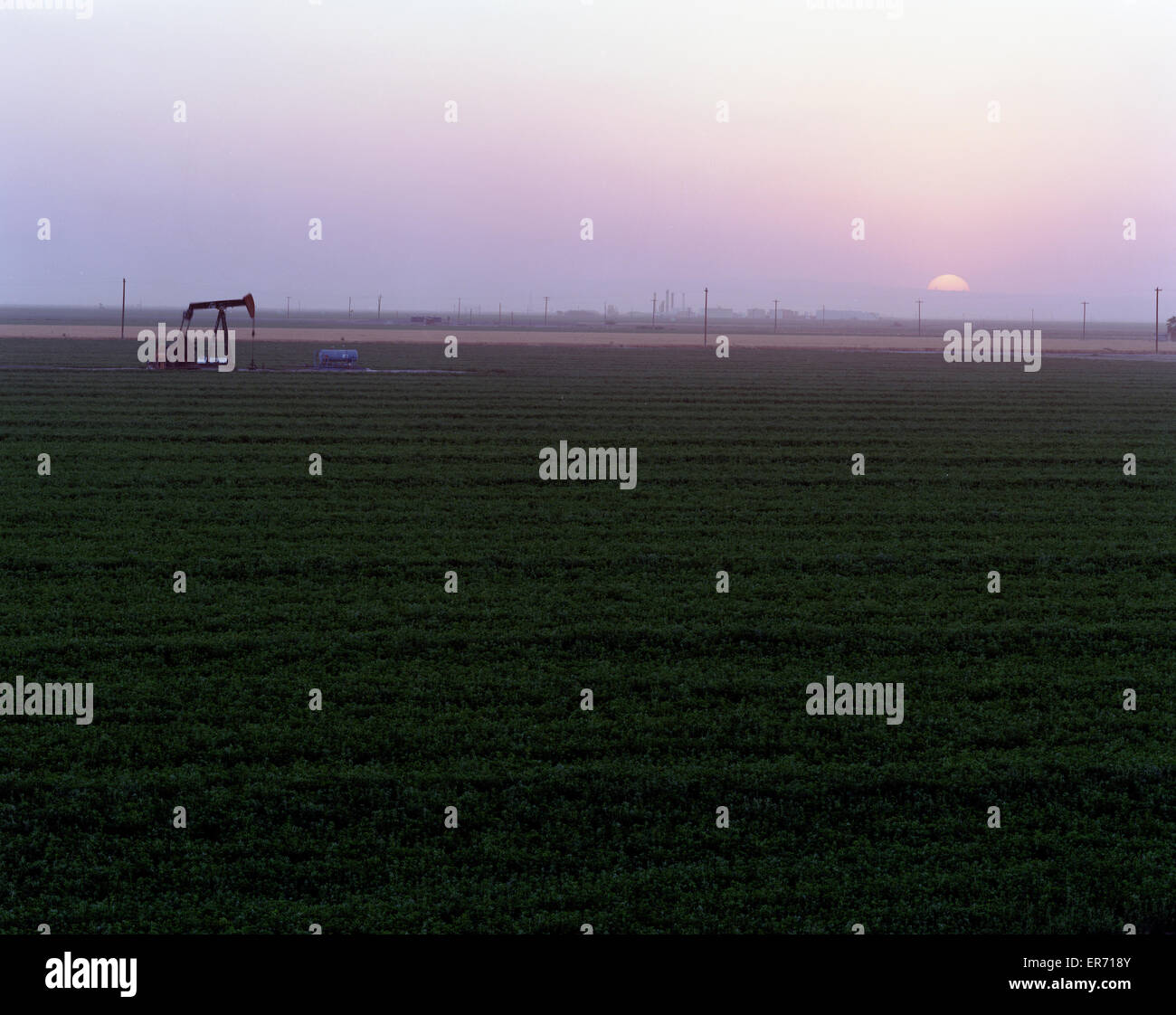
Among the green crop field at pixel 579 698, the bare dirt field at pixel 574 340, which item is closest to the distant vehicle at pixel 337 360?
the green crop field at pixel 579 698

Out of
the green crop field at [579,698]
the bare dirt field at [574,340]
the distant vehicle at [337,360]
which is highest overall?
the bare dirt field at [574,340]

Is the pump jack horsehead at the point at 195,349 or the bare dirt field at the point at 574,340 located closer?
the pump jack horsehead at the point at 195,349

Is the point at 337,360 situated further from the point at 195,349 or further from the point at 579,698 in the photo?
the point at 579,698

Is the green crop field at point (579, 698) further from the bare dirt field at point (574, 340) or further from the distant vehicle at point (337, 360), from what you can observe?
the bare dirt field at point (574, 340)

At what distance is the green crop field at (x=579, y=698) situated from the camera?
250 inches

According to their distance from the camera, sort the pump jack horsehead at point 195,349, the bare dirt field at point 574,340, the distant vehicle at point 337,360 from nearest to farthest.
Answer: the pump jack horsehead at point 195,349 → the distant vehicle at point 337,360 → the bare dirt field at point 574,340

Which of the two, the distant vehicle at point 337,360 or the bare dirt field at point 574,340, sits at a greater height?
the bare dirt field at point 574,340

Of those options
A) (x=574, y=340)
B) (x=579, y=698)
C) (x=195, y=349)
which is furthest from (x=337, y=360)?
(x=574, y=340)

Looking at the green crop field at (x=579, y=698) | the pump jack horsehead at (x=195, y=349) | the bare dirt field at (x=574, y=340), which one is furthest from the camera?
the bare dirt field at (x=574, y=340)

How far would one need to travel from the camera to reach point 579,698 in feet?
30.3

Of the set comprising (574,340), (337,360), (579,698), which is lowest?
(579,698)
